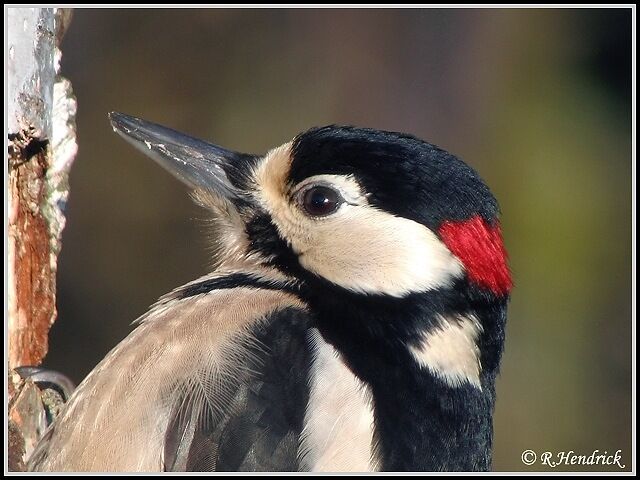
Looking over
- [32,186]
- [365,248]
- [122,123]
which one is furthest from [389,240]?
[32,186]

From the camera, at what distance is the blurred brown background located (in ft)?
19.0

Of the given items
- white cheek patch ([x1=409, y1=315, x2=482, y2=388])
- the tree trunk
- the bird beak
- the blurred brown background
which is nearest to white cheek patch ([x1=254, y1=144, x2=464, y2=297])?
white cheek patch ([x1=409, y1=315, x2=482, y2=388])

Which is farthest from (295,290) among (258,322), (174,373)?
(174,373)

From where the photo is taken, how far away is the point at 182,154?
9.74 ft

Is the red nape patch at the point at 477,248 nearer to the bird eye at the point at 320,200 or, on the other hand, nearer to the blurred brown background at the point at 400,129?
the bird eye at the point at 320,200

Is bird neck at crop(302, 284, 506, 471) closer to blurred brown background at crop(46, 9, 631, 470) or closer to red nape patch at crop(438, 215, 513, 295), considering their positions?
red nape patch at crop(438, 215, 513, 295)

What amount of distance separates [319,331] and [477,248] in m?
0.51

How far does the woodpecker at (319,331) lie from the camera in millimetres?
2408

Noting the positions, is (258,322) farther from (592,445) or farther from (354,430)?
(592,445)

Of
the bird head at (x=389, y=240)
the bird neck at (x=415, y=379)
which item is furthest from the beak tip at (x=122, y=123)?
the bird neck at (x=415, y=379)

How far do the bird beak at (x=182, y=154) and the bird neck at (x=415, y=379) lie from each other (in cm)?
60

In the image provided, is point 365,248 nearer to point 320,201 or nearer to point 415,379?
point 320,201

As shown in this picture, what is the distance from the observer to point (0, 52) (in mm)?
2691

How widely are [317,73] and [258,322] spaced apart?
379 cm
